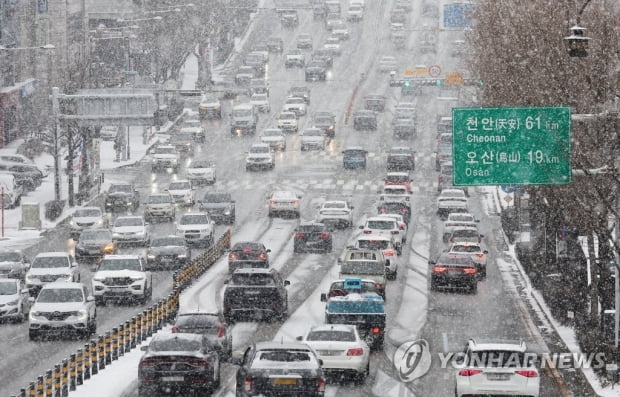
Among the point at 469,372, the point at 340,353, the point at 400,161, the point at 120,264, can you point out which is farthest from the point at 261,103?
the point at 469,372

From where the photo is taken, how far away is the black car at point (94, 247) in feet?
192

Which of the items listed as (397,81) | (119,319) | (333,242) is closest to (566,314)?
(119,319)

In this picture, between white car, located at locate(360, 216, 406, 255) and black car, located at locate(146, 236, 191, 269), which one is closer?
black car, located at locate(146, 236, 191, 269)

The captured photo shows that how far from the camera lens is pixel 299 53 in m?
128

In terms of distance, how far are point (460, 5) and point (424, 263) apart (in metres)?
60.8

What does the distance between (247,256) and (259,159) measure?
1253 inches

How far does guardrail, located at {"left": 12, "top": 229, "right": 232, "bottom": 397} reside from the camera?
30594 mm

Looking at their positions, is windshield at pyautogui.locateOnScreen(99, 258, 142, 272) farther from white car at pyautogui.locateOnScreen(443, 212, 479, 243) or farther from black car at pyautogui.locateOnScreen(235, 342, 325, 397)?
black car at pyautogui.locateOnScreen(235, 342, 325, 397)

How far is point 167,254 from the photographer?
184ft

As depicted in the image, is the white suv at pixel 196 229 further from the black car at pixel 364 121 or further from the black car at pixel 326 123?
the black car at pixel 364 121

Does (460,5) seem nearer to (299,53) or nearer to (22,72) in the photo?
(299,53)

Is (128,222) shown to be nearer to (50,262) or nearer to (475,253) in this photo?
(50,262)

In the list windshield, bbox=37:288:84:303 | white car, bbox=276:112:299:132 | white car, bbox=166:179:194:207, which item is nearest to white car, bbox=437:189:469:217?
white car, bbox=166:179:194:207

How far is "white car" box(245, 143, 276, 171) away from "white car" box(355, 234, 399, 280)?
31205 millimetres
